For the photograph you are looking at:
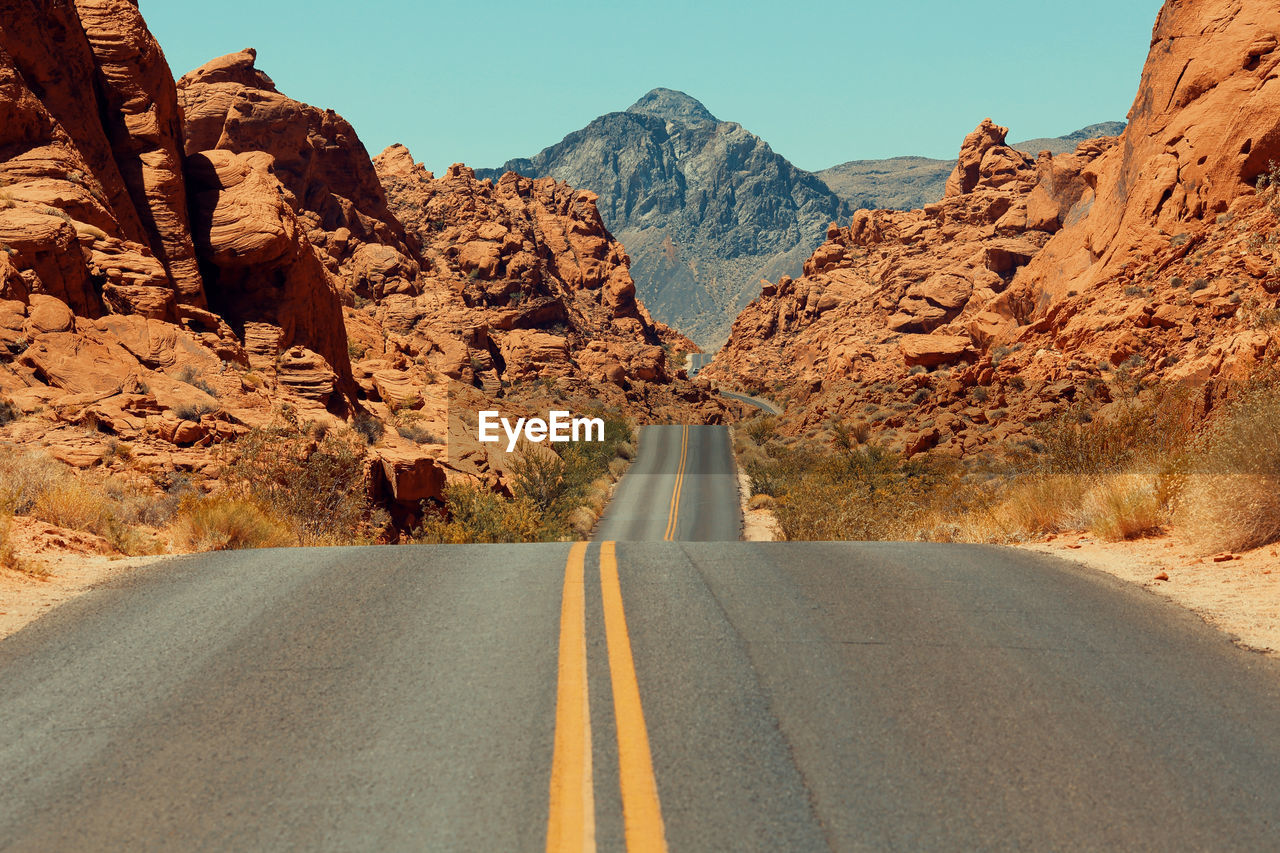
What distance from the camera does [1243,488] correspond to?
8.15m

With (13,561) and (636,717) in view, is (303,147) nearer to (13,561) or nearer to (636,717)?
(13,561)

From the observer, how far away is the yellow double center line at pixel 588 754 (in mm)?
3227

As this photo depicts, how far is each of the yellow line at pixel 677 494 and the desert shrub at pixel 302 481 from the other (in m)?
19.9

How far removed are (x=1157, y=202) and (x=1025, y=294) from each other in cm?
1142

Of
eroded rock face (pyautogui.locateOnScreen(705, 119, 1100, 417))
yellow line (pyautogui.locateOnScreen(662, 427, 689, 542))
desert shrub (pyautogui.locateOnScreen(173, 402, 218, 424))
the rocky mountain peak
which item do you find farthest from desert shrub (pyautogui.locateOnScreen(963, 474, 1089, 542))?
the rocky mountain peak

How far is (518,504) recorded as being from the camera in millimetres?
26219

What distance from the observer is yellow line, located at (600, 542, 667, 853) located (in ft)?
10.6

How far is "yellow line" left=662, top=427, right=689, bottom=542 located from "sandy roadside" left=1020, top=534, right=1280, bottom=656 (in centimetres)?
2663

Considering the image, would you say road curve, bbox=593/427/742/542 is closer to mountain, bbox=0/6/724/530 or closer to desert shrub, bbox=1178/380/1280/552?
mountain, bbox=0/6/724/530

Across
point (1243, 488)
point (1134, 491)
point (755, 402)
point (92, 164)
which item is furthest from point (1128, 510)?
point (755, 402)

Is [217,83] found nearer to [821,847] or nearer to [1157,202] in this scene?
[1157,202]

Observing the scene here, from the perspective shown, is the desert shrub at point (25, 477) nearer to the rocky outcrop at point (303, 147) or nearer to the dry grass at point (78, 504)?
the dry grass at point (78, 504)

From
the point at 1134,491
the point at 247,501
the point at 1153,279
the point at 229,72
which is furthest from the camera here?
the point at 229,72

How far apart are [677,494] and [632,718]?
4602 cm
